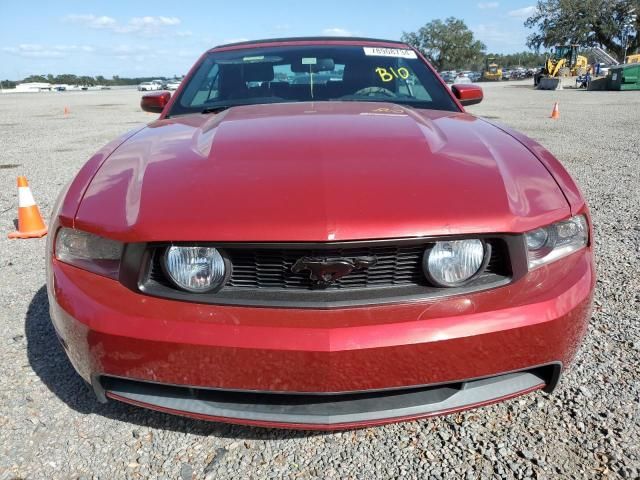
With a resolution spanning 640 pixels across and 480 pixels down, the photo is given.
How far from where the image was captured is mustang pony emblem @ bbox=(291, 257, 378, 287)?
143cm

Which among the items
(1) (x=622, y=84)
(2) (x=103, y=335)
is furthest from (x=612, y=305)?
(1) (x=622, y=84)

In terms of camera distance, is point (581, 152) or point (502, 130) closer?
point (502, 130)

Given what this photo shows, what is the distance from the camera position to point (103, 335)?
1489 millimetres

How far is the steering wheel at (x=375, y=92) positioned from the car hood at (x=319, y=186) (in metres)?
0.90

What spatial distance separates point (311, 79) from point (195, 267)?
71.7 inches

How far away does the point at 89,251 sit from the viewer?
1.61 metres

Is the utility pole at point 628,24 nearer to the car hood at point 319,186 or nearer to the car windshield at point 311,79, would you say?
the car windshield at point 311,79

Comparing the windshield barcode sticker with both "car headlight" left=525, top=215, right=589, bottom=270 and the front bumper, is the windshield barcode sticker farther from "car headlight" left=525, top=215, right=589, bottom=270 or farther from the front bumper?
the front bumper

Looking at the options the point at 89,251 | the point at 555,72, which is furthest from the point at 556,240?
the point at 555,72

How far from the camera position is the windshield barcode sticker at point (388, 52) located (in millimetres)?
3172

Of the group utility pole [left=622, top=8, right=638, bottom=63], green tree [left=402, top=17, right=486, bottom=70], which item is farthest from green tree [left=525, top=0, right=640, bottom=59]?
green tree [left=402, top=17, right=486, bottom=70]

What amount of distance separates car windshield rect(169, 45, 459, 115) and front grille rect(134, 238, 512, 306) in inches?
59.3

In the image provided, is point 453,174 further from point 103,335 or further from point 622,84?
point 622,84

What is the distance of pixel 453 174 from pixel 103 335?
118 centimetres
